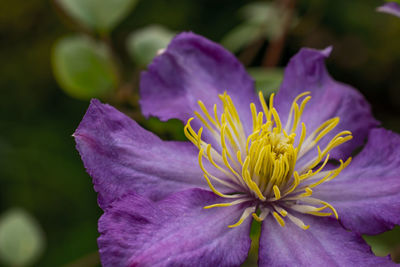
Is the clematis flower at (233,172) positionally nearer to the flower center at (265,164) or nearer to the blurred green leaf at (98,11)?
the flower center at (265,164)

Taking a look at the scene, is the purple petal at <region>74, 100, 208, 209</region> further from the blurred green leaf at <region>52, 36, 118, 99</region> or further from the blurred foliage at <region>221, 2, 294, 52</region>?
the blurred foliage at <region>221, 2, 294, 52</region>

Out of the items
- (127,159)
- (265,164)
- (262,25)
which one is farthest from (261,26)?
(127,159)

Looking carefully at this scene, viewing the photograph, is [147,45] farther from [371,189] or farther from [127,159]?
[371,189]

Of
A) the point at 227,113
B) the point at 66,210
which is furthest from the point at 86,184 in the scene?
the point at 227,113

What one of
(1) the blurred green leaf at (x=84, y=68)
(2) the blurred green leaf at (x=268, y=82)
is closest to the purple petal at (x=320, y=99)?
(2) the blurred green leaf at (x=268, y=82)

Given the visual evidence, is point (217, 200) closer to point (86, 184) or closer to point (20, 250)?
point (20, 250)
